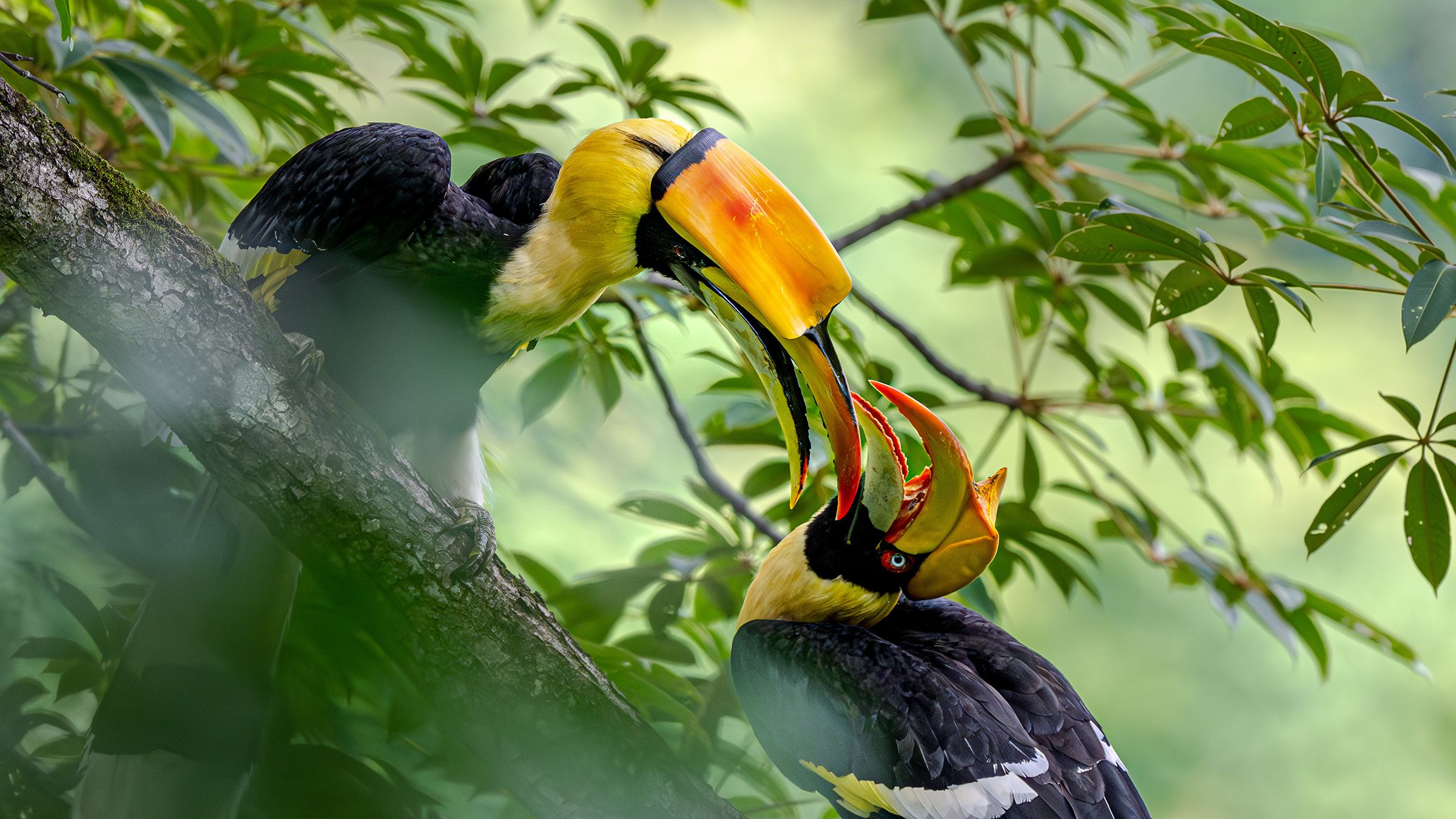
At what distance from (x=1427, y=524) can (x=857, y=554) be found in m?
0.51

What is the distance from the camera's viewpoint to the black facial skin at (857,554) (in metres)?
1.14

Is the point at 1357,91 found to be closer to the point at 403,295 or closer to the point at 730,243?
the point at 730,243

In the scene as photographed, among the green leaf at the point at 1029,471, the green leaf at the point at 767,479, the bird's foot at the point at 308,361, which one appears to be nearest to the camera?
the bird's foot at the point at 308,361

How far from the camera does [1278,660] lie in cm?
471

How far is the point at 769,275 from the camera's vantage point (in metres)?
0.86

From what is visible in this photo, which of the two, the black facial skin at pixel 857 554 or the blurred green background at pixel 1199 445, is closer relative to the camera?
the black facial skin at pixel 857 554

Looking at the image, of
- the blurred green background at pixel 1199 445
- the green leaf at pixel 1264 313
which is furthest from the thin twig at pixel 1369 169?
the blurred green background at pixel 1199 445

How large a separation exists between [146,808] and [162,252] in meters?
0.52

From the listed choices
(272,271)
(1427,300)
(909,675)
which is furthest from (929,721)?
(272,271)

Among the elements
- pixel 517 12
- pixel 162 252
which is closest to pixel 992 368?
pixel 517 12

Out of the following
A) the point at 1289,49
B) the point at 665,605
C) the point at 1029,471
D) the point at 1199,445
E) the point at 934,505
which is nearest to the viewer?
the point at 1289,49

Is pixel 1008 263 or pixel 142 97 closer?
pixel 142 97

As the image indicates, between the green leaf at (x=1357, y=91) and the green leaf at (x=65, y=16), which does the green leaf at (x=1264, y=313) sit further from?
the green leaf at (x=65, y=16)

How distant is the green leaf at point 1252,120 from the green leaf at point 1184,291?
136 millimetres
